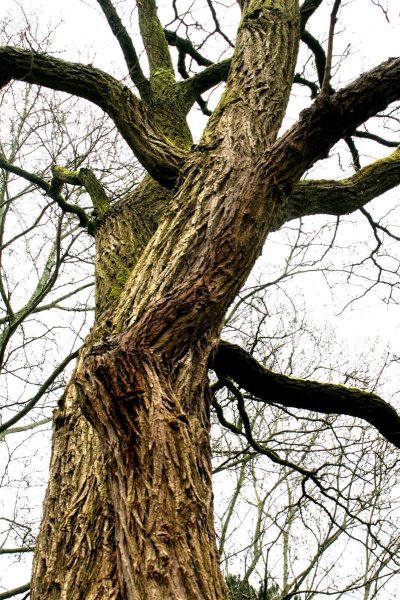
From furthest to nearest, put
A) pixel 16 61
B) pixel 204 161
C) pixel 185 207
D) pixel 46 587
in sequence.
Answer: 1. pixel 16 61
2. pixel 204 161
3. pixel 185 207
4. pixel 46 587

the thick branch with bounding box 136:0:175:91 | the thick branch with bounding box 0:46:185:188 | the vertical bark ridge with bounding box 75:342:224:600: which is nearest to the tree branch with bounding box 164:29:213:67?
the thick branch with bounding box 136:0:175:91

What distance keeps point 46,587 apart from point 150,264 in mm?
1254

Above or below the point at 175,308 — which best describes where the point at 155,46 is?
above

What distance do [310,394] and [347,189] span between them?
55.1 inches

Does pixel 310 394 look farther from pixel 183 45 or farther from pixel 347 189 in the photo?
pixel 183 45

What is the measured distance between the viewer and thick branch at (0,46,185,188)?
318cm

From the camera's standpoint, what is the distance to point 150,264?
2.48 m

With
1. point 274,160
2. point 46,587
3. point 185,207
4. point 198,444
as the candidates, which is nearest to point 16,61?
point 185,207

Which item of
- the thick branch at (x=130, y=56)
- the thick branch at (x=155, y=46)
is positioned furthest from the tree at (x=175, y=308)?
the thick branch at (x=155, y=46)

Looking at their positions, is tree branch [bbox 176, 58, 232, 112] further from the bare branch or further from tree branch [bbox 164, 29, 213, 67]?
the bare branch

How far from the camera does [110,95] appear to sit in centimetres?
332

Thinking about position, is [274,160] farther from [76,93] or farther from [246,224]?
[76,93]

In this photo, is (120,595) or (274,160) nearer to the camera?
(120,595)

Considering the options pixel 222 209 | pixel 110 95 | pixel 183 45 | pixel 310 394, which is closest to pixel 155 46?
pixel 183 45
